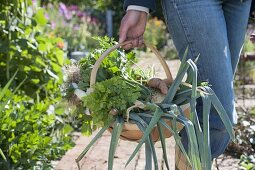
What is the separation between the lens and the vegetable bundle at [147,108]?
1.60 metres

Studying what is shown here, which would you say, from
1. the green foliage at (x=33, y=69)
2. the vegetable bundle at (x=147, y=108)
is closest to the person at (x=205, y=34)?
the vegetable bundle at (x=147, y=108)

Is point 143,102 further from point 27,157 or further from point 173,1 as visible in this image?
point 27,157

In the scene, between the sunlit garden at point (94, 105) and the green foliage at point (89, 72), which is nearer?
the sunlit garden at point (94, 105)

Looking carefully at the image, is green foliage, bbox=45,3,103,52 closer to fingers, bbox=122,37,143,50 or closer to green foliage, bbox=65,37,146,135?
green foliage, bbox=65,37,146,135

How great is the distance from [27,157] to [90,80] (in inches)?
43.0

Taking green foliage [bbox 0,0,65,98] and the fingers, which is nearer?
the fingers

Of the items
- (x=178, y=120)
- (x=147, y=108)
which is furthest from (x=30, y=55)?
(x=178, y=120)

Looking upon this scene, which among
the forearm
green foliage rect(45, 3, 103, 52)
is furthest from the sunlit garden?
green foliage rect(45, 3, 103, 52)

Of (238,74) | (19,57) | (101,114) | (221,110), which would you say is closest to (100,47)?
(101,114)

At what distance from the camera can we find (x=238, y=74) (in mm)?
5301

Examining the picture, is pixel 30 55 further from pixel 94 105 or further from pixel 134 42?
pixel 94 105

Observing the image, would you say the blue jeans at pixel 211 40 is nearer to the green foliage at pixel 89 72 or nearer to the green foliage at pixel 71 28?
the green foliage at pixel 89 72

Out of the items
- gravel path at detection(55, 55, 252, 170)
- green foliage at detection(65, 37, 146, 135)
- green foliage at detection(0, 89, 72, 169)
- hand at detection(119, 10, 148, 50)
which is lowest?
gravel path at detection(55, 55, 252, 170)

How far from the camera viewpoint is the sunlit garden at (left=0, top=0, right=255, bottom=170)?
1.69 metres
